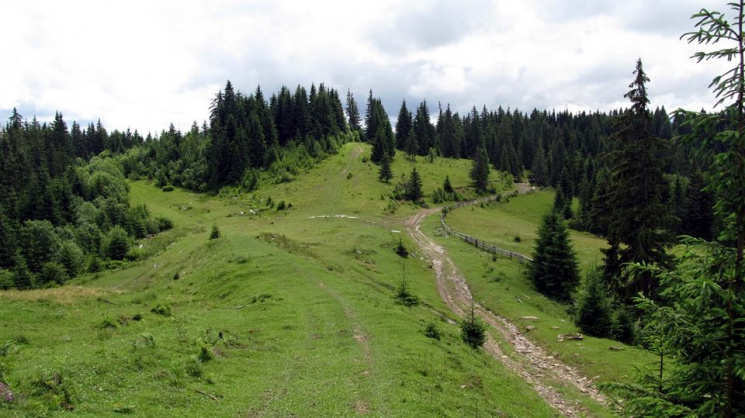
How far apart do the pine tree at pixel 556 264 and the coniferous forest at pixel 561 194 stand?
15 centimetres

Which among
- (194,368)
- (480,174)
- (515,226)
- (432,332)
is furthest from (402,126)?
(194,368)

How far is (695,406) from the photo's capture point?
10.4 metres

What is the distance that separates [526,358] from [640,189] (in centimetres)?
1627

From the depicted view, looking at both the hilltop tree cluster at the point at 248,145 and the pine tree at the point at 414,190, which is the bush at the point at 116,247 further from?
the pine tree at the point at 414,190

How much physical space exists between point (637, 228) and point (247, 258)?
35486 mm

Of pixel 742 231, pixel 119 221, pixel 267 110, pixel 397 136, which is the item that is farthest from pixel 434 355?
pixel 397 136

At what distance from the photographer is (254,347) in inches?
928

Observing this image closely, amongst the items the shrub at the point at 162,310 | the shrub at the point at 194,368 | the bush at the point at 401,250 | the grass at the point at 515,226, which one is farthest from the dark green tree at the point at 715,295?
the bush at the point at 401,250

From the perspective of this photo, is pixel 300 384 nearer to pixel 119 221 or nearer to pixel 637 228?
pixel 637 228

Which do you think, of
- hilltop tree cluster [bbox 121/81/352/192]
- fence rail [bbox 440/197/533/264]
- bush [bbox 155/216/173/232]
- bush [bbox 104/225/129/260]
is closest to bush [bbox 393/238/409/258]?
fence rail [bbox 440/197/533/264]

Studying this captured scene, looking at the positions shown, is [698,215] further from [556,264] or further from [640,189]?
[640,189]

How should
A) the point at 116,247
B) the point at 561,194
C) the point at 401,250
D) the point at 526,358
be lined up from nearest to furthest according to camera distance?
the point at 526,358
the point at 401,250
the point at 116,247
the point at 561,194

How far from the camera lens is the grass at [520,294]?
1019 inches

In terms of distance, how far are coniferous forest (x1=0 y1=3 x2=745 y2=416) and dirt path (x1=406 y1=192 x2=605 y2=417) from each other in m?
4.84
